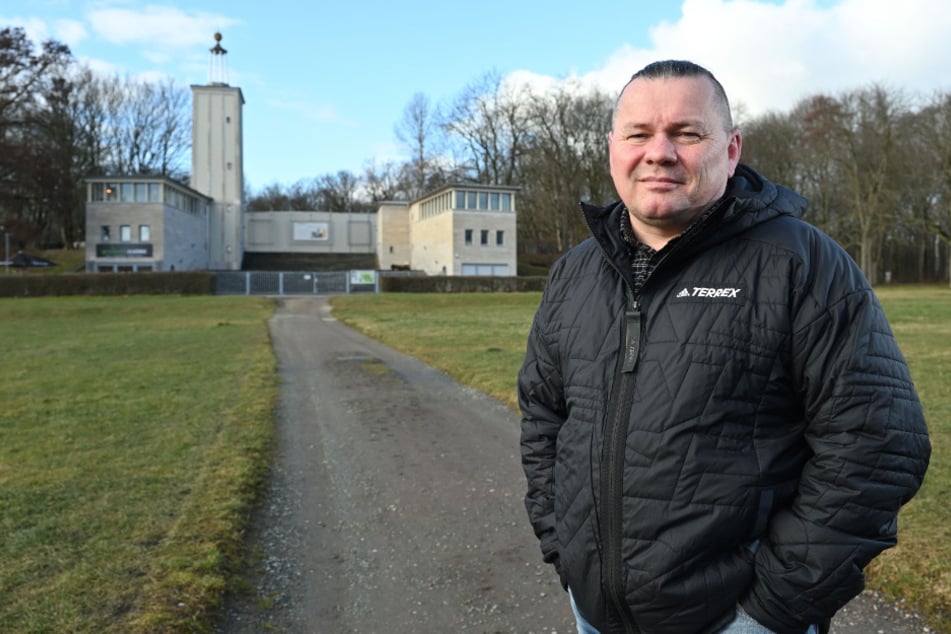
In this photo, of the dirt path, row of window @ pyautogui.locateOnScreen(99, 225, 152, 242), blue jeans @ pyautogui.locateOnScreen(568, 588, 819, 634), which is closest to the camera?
blue jeans @ pyautogui.locateOnScreen(568, 588, 819, 634)

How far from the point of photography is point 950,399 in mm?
10102

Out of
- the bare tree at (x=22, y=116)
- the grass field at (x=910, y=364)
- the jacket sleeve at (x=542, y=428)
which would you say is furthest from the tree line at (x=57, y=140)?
the jacket sleeve at (x=542, y=428)

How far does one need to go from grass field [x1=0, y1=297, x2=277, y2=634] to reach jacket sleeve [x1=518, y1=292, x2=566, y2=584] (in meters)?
2.39

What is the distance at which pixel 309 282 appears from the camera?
5859cm

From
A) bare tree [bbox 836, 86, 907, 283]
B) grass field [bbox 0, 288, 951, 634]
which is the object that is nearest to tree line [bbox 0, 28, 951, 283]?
bare tree [bbox 836, 86, 907, 283]

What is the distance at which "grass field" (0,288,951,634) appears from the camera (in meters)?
4.16

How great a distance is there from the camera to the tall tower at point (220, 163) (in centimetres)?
7006

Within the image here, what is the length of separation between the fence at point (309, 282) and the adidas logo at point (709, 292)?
181ft

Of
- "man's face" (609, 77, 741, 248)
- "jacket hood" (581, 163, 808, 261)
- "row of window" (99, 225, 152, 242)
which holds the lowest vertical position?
"jacket hood" (581, 163, 808, 261)

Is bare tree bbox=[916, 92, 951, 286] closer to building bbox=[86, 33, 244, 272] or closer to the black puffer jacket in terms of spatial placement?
building bbox=[86, 33, 244, 272]

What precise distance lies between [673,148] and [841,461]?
93 centimetres

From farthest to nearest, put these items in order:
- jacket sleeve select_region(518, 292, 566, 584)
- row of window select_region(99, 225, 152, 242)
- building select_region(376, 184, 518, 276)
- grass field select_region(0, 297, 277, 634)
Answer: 1. building select_region(376, 184, 518, 276)
2. row of window select_region(99, 225, 152, 242)
3. grass field select_region(0, 297, 277, 634)
4. jacket sleeve select_region(518, 292, 566, 584)

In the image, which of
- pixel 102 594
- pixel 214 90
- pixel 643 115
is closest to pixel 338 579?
pixel 102 594

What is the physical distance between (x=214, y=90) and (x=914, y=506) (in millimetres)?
73803
